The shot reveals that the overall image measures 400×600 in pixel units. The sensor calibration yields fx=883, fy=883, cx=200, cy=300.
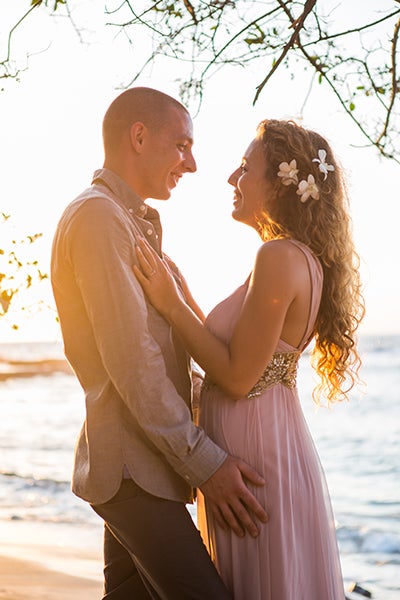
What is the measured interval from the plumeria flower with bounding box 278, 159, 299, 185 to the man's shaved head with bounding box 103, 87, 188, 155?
1.41 feet

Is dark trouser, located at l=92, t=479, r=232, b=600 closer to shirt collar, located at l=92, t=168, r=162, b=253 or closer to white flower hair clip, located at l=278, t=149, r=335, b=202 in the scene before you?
shirt collar, located at l=92, t=168, r=162, b=253

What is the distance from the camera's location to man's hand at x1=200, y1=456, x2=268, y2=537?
2750mm

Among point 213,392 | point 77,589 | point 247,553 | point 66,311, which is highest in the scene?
point 66,311

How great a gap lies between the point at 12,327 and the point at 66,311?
0.97m

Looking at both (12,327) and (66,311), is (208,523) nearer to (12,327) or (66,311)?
(66,311)

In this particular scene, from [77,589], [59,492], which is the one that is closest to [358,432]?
[59,492]

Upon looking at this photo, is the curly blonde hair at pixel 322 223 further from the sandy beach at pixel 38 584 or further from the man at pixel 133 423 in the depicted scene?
the sandy beach at pixel 38 584

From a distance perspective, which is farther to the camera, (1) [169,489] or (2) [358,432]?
(2) [358,432]

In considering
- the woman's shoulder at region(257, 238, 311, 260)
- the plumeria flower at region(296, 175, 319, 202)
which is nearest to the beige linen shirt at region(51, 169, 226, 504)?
the woman's shoulder at region(257, 238, 311, 260)

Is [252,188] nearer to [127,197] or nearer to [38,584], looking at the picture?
[127,197]

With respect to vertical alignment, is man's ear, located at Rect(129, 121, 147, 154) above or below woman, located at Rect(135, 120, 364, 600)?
above

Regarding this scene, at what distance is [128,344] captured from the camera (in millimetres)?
2660

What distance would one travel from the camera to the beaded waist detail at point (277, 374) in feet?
9.73

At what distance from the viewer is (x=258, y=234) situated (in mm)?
3297
